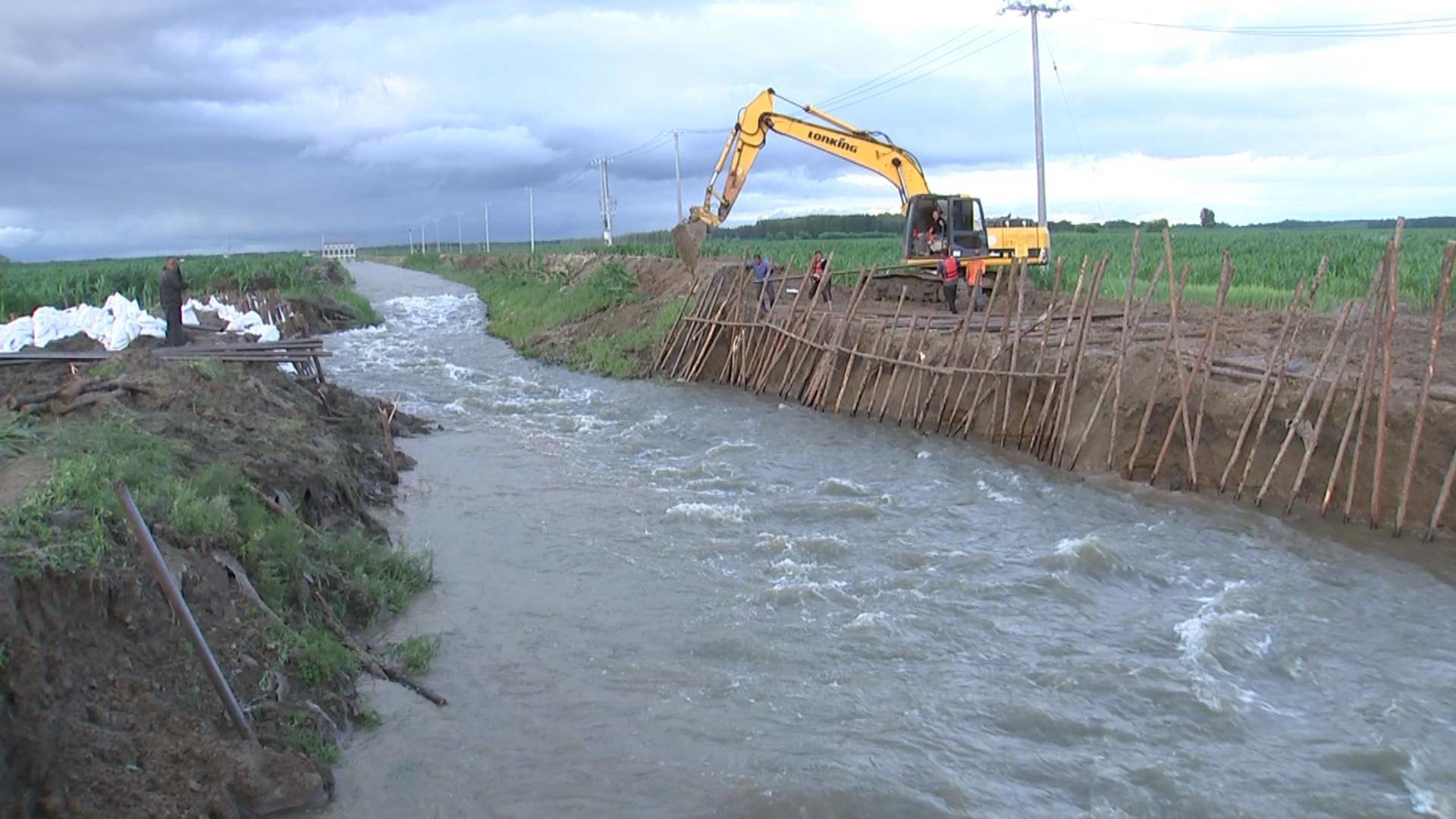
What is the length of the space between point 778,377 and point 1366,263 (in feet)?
47.0

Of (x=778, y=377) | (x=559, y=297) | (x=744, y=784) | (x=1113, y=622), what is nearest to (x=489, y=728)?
→ (x=744, y=784)

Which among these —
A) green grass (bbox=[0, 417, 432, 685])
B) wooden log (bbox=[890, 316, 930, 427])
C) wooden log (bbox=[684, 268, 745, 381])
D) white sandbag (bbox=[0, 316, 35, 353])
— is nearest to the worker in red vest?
wooden log (bbox=[890, 316, 930, 427])

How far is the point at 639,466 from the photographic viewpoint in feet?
47.7

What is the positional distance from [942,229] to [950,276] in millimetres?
2301

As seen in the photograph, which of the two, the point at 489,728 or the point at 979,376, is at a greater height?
the point at 979,376

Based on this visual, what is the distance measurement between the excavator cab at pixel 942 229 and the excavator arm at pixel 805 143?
746 mm

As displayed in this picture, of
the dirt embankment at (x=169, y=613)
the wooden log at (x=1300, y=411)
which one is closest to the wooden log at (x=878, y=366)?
the wooden log at (x=1300, y=411)

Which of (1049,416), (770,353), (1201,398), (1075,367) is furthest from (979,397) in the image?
(770,353)

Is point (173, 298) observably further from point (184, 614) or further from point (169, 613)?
point (184, 614)

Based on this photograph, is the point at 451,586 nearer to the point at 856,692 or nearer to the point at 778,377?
the point at 856,692

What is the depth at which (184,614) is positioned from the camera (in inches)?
217

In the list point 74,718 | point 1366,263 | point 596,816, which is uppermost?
point 1366,263

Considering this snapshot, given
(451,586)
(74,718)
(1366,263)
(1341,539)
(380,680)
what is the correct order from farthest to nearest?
(1366,263) → (1341,539) → (451,586) → (380,680) → (74,718)

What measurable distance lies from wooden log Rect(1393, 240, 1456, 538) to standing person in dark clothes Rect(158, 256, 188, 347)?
16483 mm
